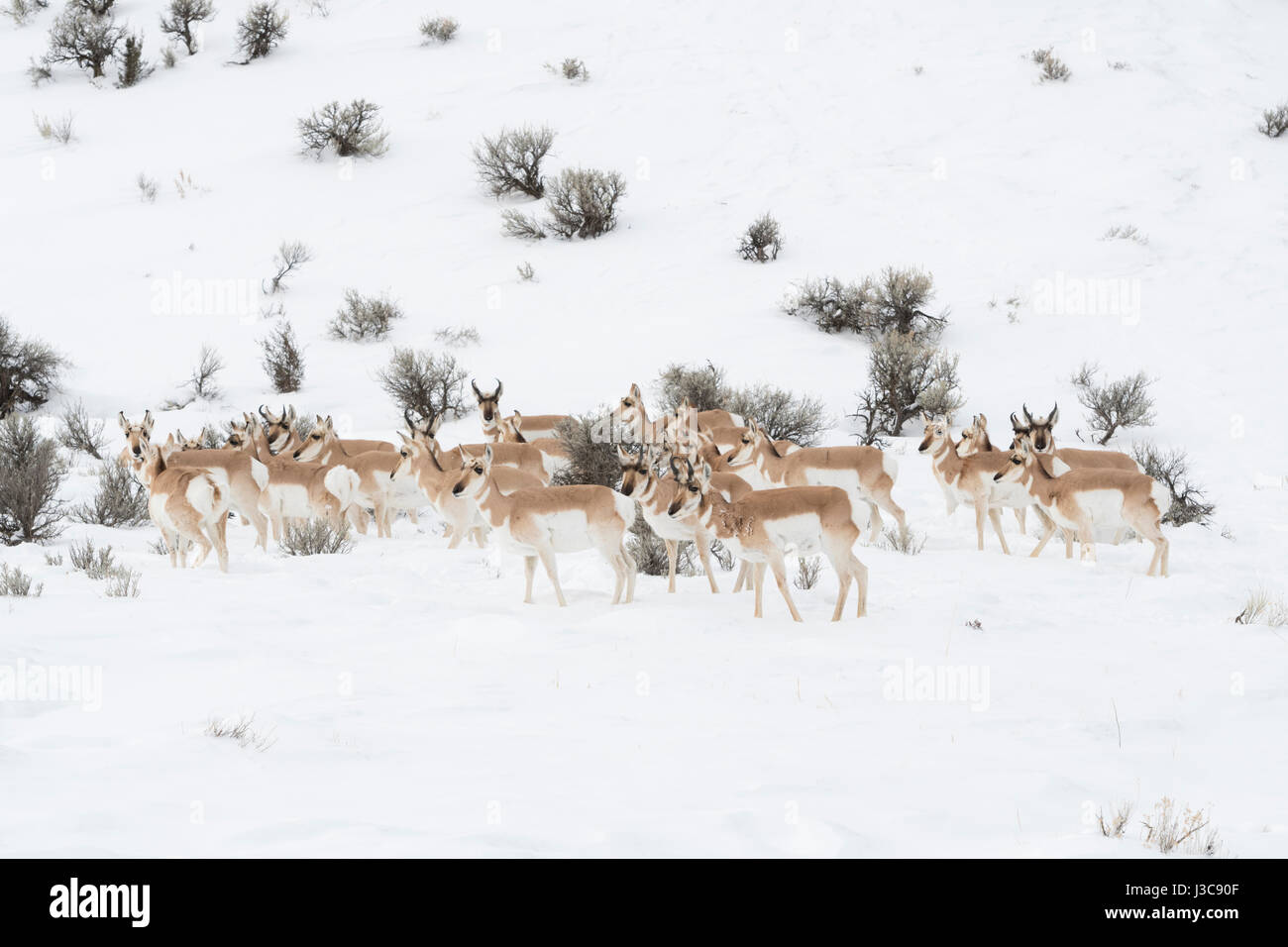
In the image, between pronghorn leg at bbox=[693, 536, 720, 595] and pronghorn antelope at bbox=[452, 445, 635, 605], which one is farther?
pronghorn leg at bbox=[693, 536, 720, 595]

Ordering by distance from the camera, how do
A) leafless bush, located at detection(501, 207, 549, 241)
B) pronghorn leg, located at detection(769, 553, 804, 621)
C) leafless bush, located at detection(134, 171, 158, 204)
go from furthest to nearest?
1. leafless bush, located at detection(134, 171, 158, 204)
2. leafless bush, located at detection(501, 207, 549, 241)
3. pronghorn leg, located at detection(769, 553, 804, 621)

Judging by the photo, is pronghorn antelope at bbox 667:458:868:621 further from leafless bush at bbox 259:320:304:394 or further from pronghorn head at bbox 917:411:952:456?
leafless bush at bbox 259:320:304:394

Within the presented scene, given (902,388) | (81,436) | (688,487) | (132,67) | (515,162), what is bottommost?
(688,487)

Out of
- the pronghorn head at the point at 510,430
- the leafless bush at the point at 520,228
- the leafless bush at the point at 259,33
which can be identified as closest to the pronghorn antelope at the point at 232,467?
the pronghorn head at the point at 510,430

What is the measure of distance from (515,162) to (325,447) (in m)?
16.4

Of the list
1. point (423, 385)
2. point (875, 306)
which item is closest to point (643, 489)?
point (423, 385)

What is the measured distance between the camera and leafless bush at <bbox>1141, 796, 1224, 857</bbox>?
3883mm

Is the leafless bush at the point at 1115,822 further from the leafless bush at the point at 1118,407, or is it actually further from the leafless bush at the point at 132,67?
the leafless bush at the point at 132,67

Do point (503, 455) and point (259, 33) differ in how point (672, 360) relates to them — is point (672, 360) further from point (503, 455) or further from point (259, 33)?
point (259, 33)

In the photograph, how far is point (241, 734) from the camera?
473cm

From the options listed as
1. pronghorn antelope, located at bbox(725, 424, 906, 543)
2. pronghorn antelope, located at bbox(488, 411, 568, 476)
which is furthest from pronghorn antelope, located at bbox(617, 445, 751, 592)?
pronghorn antelope, located at bbox(488, 411, 568, 476)

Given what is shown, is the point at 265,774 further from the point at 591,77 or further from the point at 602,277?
the point at 591,77

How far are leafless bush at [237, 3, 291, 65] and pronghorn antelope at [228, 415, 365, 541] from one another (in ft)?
88.8
